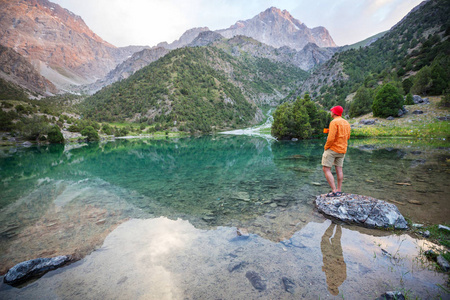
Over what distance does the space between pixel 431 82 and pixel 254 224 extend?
68980 millimetres

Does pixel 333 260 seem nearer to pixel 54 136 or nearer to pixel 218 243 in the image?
pixel 218 243

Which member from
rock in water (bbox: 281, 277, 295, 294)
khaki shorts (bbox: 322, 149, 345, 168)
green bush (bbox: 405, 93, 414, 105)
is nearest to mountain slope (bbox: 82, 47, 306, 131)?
green bush (bbox: 405, 93, 414, 105)

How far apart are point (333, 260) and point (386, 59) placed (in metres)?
160

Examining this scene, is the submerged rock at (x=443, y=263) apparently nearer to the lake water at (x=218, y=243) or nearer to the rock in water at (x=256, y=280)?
the lake water at (x=218, y=243)

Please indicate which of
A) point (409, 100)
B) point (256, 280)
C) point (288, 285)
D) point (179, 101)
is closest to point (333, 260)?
point (288, 285)

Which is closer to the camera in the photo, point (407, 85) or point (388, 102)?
point (388, 102)

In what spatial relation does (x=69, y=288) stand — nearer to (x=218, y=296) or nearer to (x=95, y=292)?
(x=95, y=292)

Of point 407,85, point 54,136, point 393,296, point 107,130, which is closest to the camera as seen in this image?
point 393,296

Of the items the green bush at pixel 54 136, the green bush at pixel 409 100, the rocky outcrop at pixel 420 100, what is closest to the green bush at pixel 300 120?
the green bush at pixel 409 100

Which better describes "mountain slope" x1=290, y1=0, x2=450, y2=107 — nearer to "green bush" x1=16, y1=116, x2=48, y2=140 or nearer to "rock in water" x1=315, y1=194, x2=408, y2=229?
"rock in water" x1=315, y1=194, x2=408, y2=229

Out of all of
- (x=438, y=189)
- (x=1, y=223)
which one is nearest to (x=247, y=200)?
→ (x=438, y=189)

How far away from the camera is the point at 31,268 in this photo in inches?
204

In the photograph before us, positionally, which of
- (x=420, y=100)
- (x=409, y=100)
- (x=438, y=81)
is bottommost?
(x=420, y=100)

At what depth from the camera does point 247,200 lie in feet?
35.0
